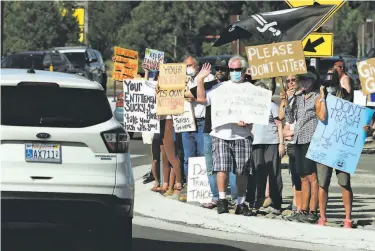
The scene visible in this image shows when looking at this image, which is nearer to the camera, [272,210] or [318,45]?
[272,210]

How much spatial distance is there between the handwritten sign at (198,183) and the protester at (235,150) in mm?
951

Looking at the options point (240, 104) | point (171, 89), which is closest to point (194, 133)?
point (171, 89)

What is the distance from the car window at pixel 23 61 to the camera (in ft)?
111

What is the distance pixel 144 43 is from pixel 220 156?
64242 mm

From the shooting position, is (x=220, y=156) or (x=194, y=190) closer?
(x=220, y=156)

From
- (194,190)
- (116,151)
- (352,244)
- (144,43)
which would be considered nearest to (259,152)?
(194,190)

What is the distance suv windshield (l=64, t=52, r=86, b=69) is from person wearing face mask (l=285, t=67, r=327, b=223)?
28.0 meters

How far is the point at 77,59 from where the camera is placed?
40656 mm

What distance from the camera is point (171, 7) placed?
7912 centimetres

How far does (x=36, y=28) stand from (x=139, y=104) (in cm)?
5469

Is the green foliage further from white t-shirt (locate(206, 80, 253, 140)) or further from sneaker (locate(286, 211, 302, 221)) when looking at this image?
sneaker (locate(286, 211, 302, 221))

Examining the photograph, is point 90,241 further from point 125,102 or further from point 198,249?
point 125,102

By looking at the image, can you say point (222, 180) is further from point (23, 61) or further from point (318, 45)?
point (23, 61)

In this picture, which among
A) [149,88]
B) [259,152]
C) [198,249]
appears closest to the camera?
[198,249]
